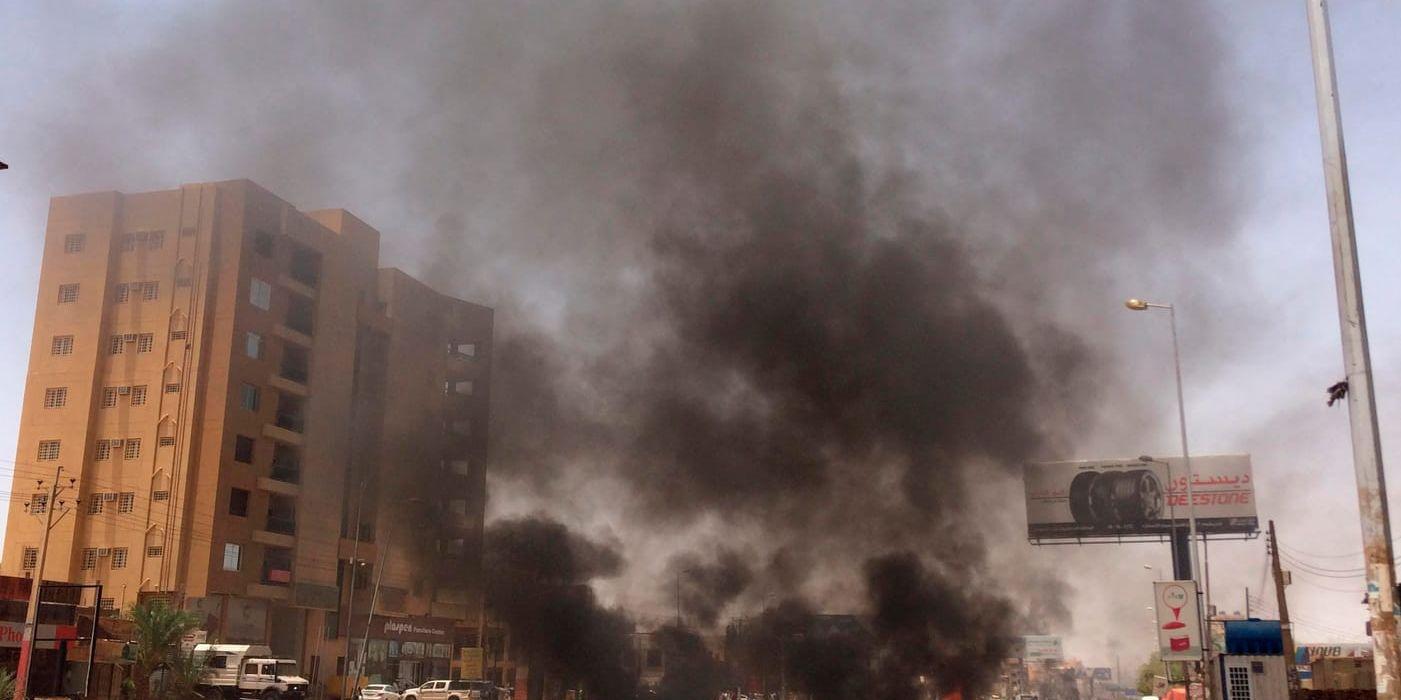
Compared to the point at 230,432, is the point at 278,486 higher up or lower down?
lower down

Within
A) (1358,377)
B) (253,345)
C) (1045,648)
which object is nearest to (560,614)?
(253,345)

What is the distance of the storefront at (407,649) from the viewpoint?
6600 centimetres

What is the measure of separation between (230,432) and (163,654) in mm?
20902

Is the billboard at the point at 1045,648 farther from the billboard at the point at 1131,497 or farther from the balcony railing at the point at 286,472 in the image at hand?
the balcony railing at the point at 286,472

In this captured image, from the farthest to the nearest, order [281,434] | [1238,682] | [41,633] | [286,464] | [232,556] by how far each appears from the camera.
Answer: [286,464] → [281,434] → [232,556] → [41,633] → [1238,682]

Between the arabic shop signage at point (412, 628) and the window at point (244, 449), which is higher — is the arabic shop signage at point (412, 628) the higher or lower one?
the lower one

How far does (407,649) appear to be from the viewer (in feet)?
226

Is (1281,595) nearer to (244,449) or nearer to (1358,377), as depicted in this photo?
(1358,377)

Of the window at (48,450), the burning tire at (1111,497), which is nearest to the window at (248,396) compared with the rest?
the window at (48,450)

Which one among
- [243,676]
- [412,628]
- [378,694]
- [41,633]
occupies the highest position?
[412,628]

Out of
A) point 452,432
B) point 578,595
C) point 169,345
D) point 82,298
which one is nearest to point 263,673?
point 578,595

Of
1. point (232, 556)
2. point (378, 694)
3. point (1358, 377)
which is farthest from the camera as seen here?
point (232, 556)

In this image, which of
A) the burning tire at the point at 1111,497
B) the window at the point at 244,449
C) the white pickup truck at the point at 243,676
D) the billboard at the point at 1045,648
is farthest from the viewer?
the billboard at the point at 1045,648

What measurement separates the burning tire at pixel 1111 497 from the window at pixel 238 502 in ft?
137
